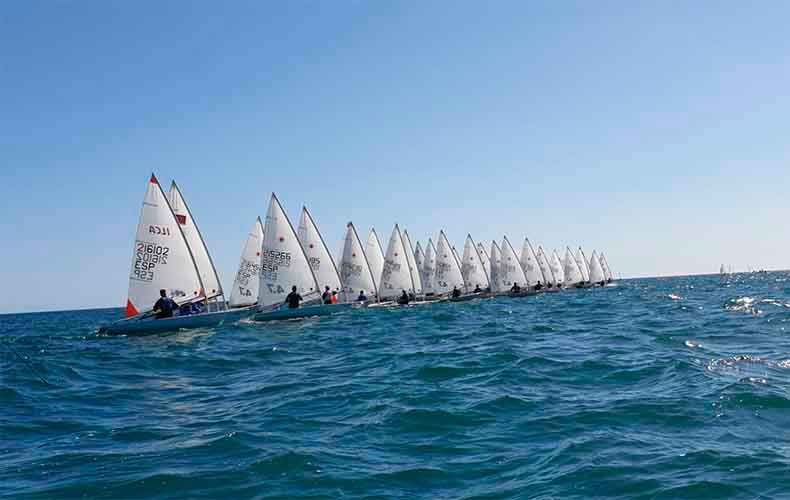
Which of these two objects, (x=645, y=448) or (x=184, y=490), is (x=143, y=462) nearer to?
(x=184, y=490)

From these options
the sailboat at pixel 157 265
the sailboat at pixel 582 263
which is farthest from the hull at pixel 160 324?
the sailboat at pixel 582 263

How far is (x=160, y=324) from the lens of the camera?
1198 inches

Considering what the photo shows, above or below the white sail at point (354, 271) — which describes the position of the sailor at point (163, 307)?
below

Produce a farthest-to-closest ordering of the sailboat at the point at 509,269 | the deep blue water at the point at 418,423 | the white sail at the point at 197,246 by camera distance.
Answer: the sailboat at the point at 509,269, the white sail at the point at 197,246, the deep blue water at the point at 418,423

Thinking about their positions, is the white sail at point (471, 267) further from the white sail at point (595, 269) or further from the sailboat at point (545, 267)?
the white sail at point (595, 269)

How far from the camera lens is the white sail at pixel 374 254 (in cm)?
5847

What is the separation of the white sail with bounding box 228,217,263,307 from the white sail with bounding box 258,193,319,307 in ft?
6.36

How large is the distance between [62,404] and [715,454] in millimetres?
11308

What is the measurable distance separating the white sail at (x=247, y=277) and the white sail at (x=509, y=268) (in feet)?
133

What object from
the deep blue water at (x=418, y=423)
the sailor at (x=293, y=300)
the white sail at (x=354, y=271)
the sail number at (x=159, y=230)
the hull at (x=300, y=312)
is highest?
the sail number at (x=159, y=230)

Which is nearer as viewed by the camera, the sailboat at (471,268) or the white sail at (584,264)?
Result: the sailboat at (471,268)

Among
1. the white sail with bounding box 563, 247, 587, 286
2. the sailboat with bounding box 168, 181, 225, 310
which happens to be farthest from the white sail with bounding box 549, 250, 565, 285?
the sailboat with bounding box 168, 181, 225, 310

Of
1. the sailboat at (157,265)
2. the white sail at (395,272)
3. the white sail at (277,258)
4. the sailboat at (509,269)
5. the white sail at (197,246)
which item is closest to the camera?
the sailboat at (157,265)

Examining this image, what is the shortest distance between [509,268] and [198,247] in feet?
160
